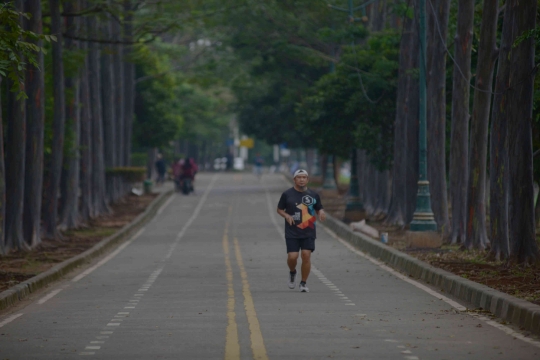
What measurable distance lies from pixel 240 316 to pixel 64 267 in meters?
10.2

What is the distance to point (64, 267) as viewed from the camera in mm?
24984

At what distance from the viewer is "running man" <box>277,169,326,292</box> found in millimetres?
19078

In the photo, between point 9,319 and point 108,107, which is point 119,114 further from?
point 9,319

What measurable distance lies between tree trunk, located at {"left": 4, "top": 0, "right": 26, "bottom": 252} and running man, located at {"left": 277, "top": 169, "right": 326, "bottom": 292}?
1100 centimetres

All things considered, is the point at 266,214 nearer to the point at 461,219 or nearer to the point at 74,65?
the point at 74,65

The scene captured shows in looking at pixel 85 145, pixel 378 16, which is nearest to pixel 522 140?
pixel 85 145

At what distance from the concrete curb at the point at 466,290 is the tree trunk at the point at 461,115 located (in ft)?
6.72

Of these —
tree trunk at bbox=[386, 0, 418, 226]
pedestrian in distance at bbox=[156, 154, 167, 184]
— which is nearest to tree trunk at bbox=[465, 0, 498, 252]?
tree trunk at bbox=[386, 0, 418, 226]

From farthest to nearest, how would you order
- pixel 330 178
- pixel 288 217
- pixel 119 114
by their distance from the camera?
pixel 330 178 < pixel 119 114 < pixel 288 217

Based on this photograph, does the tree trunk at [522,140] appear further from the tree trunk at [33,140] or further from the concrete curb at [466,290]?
the tree trunk at [33,140]

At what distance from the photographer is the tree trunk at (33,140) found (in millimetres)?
29719

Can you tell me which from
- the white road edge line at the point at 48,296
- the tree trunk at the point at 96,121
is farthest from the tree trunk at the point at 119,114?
the white road edge line at the point at 48,296

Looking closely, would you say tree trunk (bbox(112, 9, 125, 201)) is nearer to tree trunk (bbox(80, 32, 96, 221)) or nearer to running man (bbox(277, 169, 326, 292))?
tree trunk (bbox(80, 32, 96, 221))

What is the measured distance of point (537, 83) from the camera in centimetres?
2445
